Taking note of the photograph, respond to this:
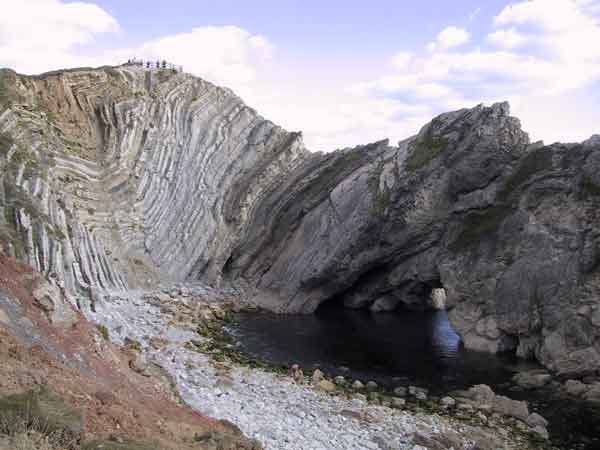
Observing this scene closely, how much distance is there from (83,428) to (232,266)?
1817 inches

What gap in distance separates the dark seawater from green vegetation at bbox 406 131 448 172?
13.7 m

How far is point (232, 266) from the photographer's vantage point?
194ft

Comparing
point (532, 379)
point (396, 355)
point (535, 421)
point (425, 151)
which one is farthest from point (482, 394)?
point (425, 151)

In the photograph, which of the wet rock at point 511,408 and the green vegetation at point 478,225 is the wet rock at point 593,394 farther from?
the green vegetation at point 478,225

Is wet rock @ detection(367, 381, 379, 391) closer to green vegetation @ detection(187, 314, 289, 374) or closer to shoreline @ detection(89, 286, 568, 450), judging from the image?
shoreline @ detection(89, 286, 568, 450)

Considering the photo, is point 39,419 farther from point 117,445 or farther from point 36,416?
point 117,445

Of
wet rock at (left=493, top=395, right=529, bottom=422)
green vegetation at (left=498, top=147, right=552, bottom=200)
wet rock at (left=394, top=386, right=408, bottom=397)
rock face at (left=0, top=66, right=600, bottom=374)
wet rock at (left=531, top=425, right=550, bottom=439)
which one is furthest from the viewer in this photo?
green vegetation at (left=498, top=147, right=552, bottom=200)

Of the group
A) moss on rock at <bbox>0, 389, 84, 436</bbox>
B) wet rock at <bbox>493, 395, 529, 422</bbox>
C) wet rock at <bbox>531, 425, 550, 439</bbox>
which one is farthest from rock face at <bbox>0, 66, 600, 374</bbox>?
moss on rock at <bbox>0, 389, 84, 436</bbox>

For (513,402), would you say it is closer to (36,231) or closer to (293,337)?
(293,337)

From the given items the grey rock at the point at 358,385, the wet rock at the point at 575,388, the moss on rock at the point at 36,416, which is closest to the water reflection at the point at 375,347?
the grey rock at the point at 358,385

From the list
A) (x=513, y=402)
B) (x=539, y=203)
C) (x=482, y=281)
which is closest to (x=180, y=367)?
(x=513, y=402)

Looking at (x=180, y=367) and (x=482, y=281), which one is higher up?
(x=482, y=281)

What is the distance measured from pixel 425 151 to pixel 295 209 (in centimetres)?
1414

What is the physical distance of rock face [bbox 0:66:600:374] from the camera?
132 feet
